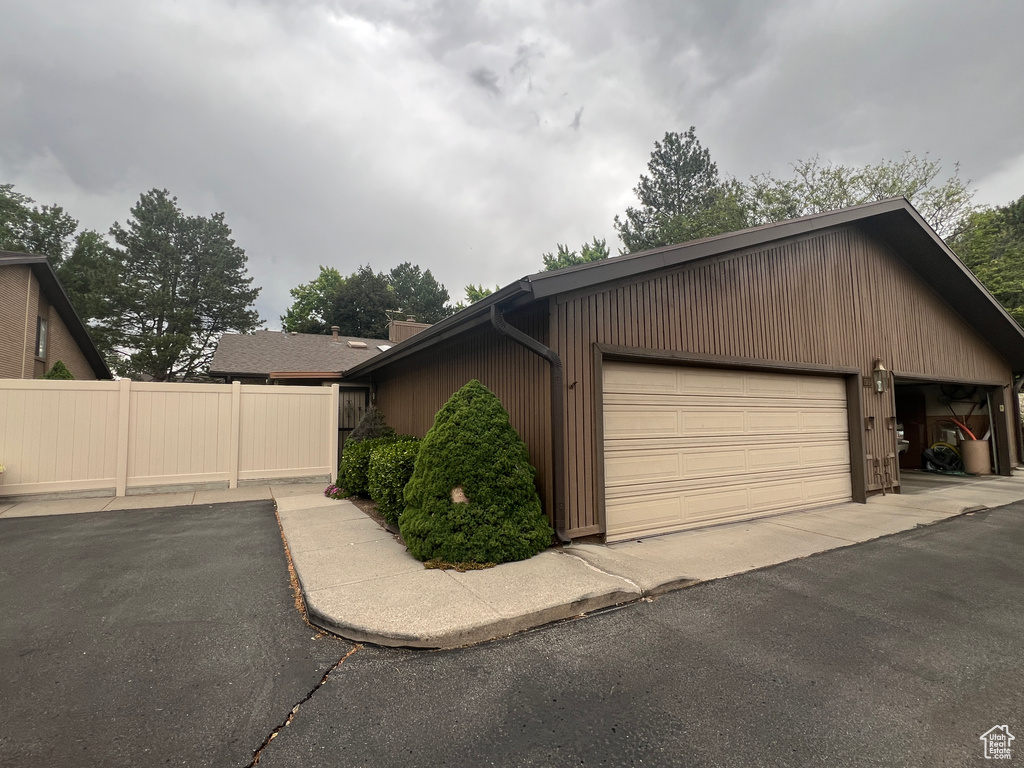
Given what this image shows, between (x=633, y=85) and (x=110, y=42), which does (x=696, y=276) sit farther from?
(x=110, y=42)

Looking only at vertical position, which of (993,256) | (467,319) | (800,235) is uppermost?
(993,256)

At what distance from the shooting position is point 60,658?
8.11 ft

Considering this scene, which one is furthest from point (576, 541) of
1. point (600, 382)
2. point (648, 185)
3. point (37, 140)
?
point (648, 185)

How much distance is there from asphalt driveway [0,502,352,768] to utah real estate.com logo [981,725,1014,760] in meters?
2.97

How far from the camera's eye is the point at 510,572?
3.69 meters

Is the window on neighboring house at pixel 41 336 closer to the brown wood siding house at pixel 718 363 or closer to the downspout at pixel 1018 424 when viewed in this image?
the brown wood siding house at pixel 718 363

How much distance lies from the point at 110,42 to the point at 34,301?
8921 mm

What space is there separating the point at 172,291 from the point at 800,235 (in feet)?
103

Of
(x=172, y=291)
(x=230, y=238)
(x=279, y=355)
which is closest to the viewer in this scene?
(x=279, y=355)

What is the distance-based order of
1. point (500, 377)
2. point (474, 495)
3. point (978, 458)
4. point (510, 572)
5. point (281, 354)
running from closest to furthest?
point (510, 572), point (474, 495), point (500, 377), point (978, 458), point (281, 354)

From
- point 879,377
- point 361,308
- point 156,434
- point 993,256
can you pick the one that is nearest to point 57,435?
point 156,434

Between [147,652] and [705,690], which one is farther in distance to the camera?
[147,652]

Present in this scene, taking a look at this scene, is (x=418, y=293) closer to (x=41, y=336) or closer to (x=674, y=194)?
(x=674, y=194)

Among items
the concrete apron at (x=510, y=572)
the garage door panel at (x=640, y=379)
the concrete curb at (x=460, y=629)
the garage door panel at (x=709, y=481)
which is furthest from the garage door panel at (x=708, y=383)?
the concrete curb at (x=460, y=629)
